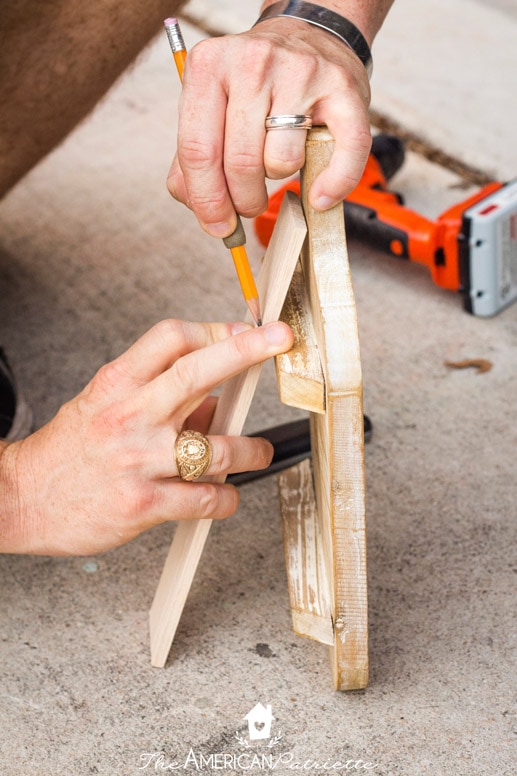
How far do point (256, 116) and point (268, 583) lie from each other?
684mm

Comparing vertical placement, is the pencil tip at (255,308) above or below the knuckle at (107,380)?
above

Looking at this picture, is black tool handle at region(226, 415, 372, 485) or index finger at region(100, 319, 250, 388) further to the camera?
black tool handle at region(226, 415, 372, 485)

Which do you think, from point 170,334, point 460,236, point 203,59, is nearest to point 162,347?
point 170,334

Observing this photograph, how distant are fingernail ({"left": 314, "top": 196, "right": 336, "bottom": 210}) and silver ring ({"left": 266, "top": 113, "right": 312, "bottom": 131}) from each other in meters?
0.08

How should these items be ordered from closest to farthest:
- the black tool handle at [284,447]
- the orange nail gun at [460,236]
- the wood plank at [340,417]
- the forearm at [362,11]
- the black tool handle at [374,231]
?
the wood plank at [340,417]
the forearm at [362,11]
the black tool handle at [284,447]
the orange nail gun at [460,236]
the black tool handle at [374,231]

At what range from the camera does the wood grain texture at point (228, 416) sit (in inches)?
38.3

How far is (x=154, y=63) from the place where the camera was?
289cm

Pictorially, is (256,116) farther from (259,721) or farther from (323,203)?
(259,721)

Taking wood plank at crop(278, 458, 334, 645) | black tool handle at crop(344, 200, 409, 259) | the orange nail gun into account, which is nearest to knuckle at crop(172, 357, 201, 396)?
wood plank at crop(278, 458, 334, 645)

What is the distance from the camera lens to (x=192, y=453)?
0.99 m

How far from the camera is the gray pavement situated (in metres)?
1.08

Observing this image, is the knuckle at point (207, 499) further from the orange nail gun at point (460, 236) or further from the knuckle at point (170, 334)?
the orange nail gun at point (460, 236)

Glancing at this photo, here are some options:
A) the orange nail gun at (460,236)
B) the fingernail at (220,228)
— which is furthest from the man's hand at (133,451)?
the orange nail gun at (460,236)

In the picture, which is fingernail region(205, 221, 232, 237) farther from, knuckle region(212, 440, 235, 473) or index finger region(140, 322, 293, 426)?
knuckle region(212, 440, 235, 473)
